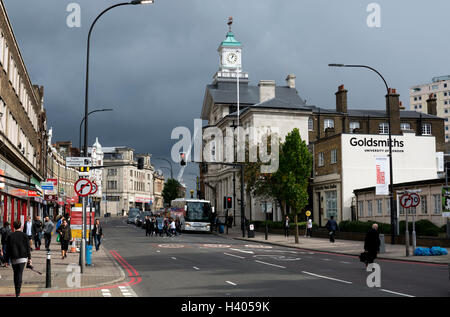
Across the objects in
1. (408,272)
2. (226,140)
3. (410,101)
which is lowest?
(408,272)

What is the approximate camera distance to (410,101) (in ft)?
570

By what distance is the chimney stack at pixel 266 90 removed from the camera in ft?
254

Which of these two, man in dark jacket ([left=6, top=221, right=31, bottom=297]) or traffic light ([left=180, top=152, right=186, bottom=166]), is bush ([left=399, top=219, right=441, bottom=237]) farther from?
man in dark jacket ([left=6, top=221, right=31, bottom=297])

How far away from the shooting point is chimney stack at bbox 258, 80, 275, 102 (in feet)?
254

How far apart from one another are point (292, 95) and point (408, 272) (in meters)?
66.2

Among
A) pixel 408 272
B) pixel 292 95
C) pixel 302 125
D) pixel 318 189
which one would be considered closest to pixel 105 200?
pixel 292 95

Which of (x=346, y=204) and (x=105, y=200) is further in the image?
(x=105, y=200)

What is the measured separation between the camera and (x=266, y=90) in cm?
7781

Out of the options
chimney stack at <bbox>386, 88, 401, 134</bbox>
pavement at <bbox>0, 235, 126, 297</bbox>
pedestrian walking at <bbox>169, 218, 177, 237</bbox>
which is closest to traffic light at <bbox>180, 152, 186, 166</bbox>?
pedestrian walking at <bbox>169, 218, 177, 237</bbox>

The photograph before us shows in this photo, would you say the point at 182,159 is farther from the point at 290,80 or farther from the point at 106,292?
the point at 290,80

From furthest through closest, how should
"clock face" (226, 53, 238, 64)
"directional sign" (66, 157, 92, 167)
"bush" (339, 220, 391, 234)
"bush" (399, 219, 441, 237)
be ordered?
"clock face" (226, 53, 238, 64), "bush" (339, 220, 391, 234), "bush" (399, 219, 441, 237), "directional sign" (66, 157, 92, 167)

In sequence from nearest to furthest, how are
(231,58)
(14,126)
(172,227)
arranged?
(14,126) < (172,227) < (231,58)

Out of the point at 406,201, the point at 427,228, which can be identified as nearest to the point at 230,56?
the point at 427,228
